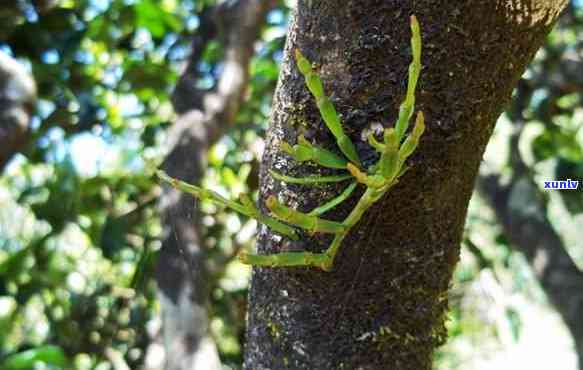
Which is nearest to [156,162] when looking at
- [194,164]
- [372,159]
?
[194,164]

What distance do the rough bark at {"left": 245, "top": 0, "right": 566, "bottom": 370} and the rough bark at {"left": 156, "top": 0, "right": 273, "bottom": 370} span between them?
22cm

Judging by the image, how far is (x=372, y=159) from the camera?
1.36ft

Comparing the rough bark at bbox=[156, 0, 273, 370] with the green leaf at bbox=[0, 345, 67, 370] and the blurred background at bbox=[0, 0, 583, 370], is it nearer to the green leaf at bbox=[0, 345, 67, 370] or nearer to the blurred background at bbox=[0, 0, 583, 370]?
the blurred background at bbox=[0, 0, 583, 370]

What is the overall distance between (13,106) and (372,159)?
77 centimetres

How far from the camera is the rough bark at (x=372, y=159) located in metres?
0.42

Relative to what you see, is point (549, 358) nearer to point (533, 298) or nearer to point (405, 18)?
point (533, 298)

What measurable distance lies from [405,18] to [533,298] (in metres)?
2.11

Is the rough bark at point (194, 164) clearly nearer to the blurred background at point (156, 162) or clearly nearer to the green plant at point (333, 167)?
the blurred background at point (156, 162)

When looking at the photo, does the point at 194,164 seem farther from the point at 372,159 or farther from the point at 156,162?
the point at 372,159

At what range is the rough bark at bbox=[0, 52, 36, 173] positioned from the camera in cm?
105

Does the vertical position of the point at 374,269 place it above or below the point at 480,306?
above

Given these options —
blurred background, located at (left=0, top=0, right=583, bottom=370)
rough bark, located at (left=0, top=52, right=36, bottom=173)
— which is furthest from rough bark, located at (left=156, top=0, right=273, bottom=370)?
rough bark, located at (left=0, top=52, right=36, bottom=173)

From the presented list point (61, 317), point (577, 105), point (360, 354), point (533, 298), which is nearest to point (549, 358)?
point (533, 298)

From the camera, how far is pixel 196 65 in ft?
4.20
